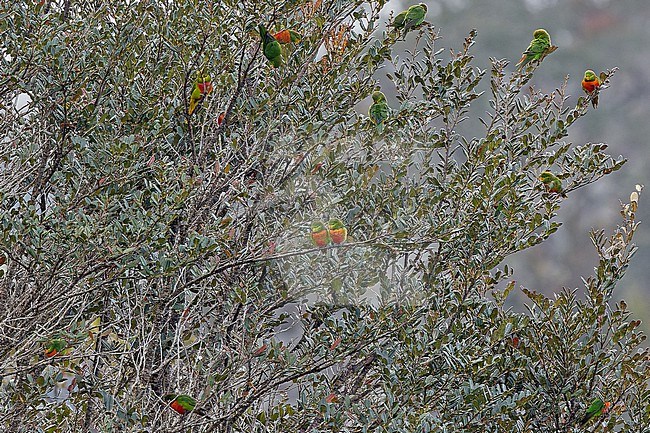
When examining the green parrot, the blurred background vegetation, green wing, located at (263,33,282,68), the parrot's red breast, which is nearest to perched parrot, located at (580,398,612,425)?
the green parrot

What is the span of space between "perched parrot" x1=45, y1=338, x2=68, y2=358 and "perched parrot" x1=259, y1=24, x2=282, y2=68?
1.01m

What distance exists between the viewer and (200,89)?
243cm

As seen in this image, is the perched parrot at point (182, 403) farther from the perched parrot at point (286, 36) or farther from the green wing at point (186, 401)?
the perched parrot at point (286, 36)

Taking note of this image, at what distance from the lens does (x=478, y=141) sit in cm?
236

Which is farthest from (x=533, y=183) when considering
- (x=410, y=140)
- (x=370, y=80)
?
(x=370, y=80)

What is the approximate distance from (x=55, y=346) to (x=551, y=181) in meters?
1.55

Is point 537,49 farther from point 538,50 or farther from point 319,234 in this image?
point 319,234

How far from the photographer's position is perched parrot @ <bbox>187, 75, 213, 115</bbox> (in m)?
2.42

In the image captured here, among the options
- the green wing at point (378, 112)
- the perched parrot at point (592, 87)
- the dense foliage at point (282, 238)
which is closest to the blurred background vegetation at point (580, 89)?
the perched parrot at point (592, 87)

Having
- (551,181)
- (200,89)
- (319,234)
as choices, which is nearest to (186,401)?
(319,234)

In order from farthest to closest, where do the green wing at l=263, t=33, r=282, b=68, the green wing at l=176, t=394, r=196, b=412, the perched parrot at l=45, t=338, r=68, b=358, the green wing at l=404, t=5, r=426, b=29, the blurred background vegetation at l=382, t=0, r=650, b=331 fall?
the blurred background vegetation at l=382, t=0, r=650, b=331 → the green wing at l=404, t=5, r=426, b=29 → the green wing at l=263, t=33, r=282, b=68 → the perched parrot at l=45, t=338, r=68, b=358 → the green wing at l=176, t=394, r=196, b=412

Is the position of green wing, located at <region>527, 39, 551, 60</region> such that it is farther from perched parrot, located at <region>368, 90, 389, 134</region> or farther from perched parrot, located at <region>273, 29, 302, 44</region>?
perched parrot, located at <region>273, 29, 302, 44</region>

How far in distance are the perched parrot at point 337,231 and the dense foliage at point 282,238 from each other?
0.03m

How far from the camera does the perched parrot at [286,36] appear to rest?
2.34m
